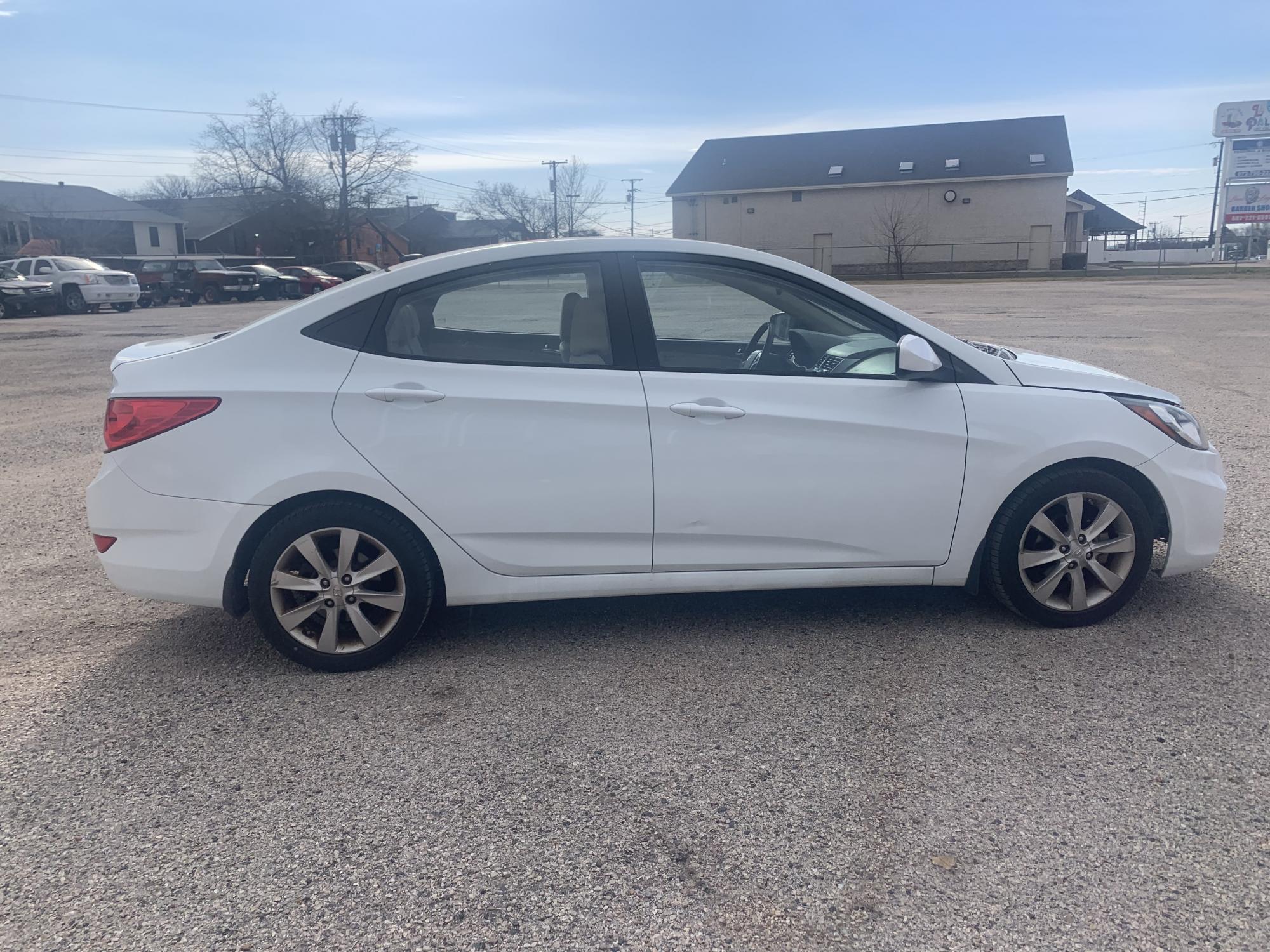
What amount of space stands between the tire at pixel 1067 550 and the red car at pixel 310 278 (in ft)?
138

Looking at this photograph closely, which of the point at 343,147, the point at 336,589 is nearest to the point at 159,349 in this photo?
the point at 336,589

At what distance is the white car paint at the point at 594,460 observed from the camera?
3.83m

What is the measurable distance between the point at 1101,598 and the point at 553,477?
2375 millimetres

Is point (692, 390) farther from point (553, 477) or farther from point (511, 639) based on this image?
point (511, 639)

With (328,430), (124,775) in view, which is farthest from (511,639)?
(124,775)

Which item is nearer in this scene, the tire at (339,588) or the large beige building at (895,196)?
the tire at (339,588)

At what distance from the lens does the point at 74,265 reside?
32.1 metres

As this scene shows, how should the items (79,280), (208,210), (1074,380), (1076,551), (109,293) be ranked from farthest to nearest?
(208,210) → (109,293) → (79,280) → (1074,380) → (1076,551)

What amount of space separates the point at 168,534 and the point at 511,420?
1.38m

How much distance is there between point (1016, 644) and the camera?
4.16 meters

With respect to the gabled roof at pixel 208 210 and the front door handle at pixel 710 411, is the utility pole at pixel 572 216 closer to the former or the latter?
the gabled roof at pixel 208 210

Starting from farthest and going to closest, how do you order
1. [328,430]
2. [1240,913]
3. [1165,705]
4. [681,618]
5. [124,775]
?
[681,618] < [328,430] < [1165,705] < [124,775] < [1240,913]

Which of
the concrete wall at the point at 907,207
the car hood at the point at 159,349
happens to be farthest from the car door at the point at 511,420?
the concrete wall at the point at 907,207

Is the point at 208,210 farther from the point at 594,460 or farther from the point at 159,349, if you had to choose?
the point at 594,460
